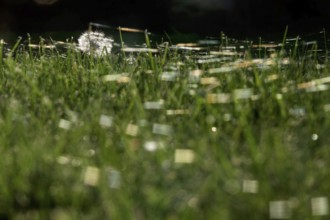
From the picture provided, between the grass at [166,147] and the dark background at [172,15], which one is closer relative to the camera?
the grass at [166,147]

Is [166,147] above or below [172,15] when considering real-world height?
below

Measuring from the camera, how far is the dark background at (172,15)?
743 centimetres

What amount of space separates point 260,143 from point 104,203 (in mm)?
614

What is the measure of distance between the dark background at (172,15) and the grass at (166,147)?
4577 mm

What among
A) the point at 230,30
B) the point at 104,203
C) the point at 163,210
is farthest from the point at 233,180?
the point at 230,30

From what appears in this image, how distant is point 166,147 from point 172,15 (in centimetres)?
608

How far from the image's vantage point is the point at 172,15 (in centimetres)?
785

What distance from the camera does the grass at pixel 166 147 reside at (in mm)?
1567

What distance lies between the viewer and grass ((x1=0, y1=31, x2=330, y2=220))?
157cm

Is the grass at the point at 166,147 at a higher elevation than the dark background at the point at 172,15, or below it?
below

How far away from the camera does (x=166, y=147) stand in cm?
191

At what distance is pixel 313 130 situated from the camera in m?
2.18

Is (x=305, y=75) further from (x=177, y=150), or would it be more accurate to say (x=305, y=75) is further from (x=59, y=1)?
(x=59, y=1)

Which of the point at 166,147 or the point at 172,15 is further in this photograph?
the point at 172,15
